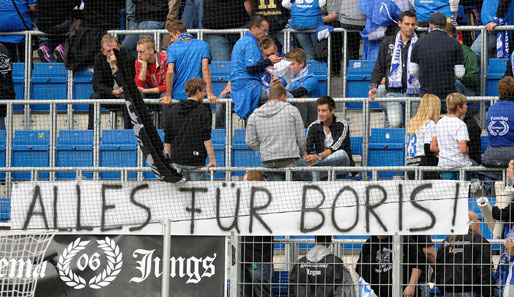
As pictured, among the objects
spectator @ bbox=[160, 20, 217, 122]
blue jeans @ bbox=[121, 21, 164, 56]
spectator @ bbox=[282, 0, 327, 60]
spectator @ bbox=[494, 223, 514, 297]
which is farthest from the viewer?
blue jeans @ bbox=[121, 21, 164, 56]

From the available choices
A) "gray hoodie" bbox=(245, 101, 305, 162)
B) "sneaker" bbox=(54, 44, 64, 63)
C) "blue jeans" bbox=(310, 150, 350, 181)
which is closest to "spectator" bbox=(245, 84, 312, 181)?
"gray hoodie" bbox=(245, 101, 305, 162)

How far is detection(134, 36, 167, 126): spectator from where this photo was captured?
13.3 metres

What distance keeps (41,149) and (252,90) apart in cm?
280

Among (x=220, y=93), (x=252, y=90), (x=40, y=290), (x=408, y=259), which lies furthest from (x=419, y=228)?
(x=220, y=93)

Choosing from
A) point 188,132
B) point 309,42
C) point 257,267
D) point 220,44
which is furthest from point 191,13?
point 257,267

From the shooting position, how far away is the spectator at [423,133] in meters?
11.8

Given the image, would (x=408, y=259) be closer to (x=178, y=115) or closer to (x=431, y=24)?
(x=178, y=115)

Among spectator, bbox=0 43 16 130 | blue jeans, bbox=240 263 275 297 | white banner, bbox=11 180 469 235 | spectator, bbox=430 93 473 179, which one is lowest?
blue jeans, bbox=240 263 275 297

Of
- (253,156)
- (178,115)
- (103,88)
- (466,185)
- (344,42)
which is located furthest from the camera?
(344,42)

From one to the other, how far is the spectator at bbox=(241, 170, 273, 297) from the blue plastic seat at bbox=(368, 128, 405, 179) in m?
3.64

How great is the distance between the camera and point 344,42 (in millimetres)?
14562

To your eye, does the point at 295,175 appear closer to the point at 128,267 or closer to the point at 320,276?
the point at 320,276

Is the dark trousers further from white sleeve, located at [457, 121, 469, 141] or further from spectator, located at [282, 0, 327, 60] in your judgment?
white sleeve, located at [457, 121, 469, 141]

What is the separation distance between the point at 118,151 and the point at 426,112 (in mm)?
3854
